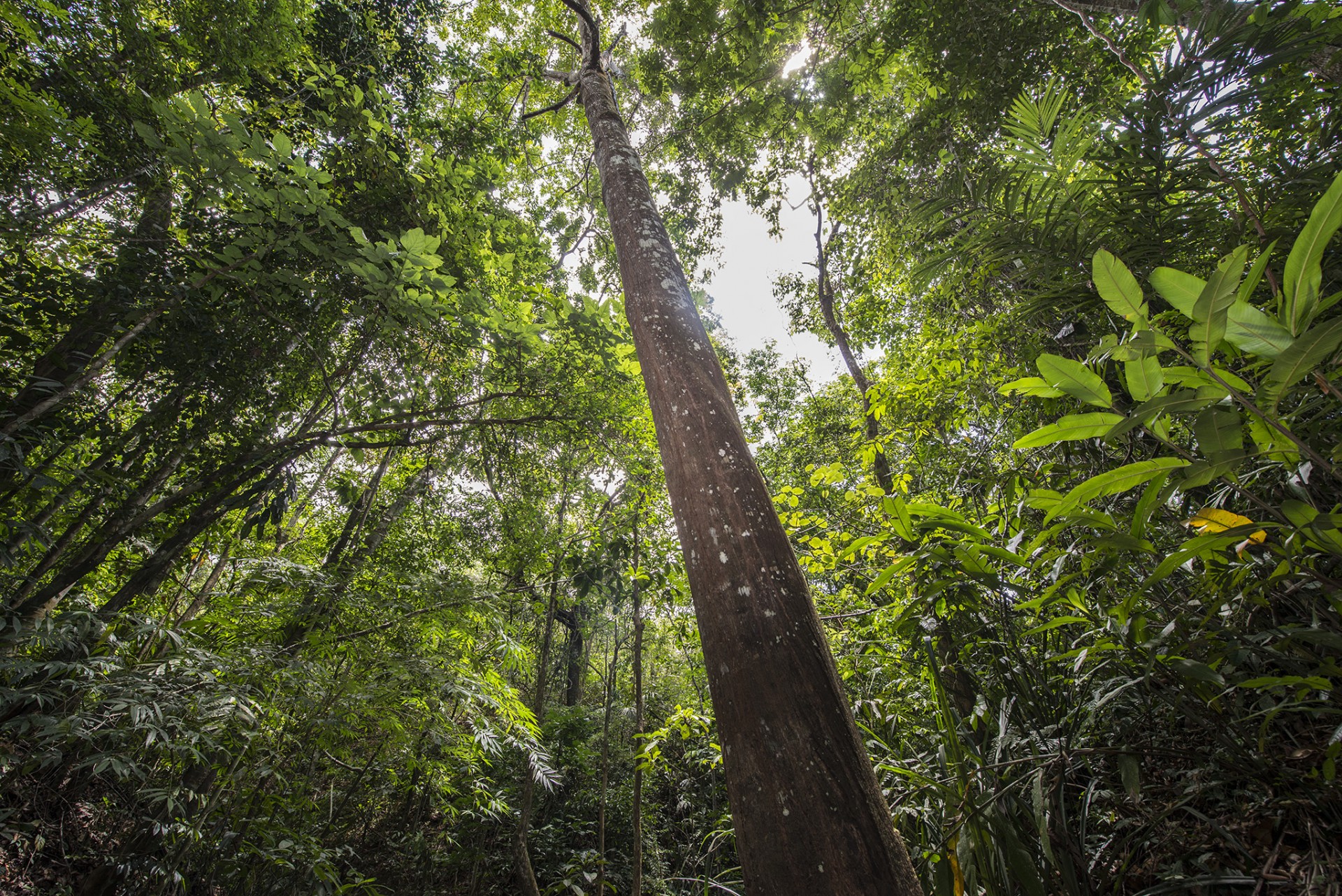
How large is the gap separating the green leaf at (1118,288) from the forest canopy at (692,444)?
54mm

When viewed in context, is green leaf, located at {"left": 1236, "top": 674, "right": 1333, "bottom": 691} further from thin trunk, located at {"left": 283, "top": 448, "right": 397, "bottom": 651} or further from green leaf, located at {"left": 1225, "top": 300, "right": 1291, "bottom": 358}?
thin trunk, located at {"left": 283, "top": 448, "right": 397, "bottom": 651}

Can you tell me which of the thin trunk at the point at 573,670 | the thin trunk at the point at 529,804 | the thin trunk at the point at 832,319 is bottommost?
the thin trunk at the point at 529,804

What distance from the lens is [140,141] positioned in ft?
10.7

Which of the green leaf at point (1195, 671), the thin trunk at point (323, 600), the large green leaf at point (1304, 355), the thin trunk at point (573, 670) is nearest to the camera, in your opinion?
the large green leaf at point (1304, 355)

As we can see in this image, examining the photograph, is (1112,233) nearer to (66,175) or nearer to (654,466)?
(654,466)

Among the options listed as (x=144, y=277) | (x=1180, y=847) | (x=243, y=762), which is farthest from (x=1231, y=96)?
(x=243, y=762)

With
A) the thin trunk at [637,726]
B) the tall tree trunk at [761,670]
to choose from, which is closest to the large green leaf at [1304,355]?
the tall tree trunk at [761,670]

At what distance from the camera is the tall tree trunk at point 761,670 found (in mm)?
805

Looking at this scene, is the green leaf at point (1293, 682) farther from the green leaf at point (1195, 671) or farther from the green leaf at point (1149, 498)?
the green leaf at point (1149, 498)

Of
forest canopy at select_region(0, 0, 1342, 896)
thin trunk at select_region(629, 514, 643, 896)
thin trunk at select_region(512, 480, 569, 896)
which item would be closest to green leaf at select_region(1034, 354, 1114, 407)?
forest canopy at select_region(0, 0, 1342, 896)

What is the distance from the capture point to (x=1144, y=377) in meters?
0.73

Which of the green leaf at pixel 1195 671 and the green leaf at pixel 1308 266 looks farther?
the green leaf at pixel 1195 671

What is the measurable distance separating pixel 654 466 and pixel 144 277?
131 inches

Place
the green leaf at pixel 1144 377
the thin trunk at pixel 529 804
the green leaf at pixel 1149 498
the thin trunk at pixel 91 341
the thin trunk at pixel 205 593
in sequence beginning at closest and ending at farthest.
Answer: the green leaf at pixel 1144 377 → the green leaf at pixel 1149 498 → the thin trunk at pixel 91 341 → the thin trunk at pixel 529 804 → the thin trunk at pixel 205 593
